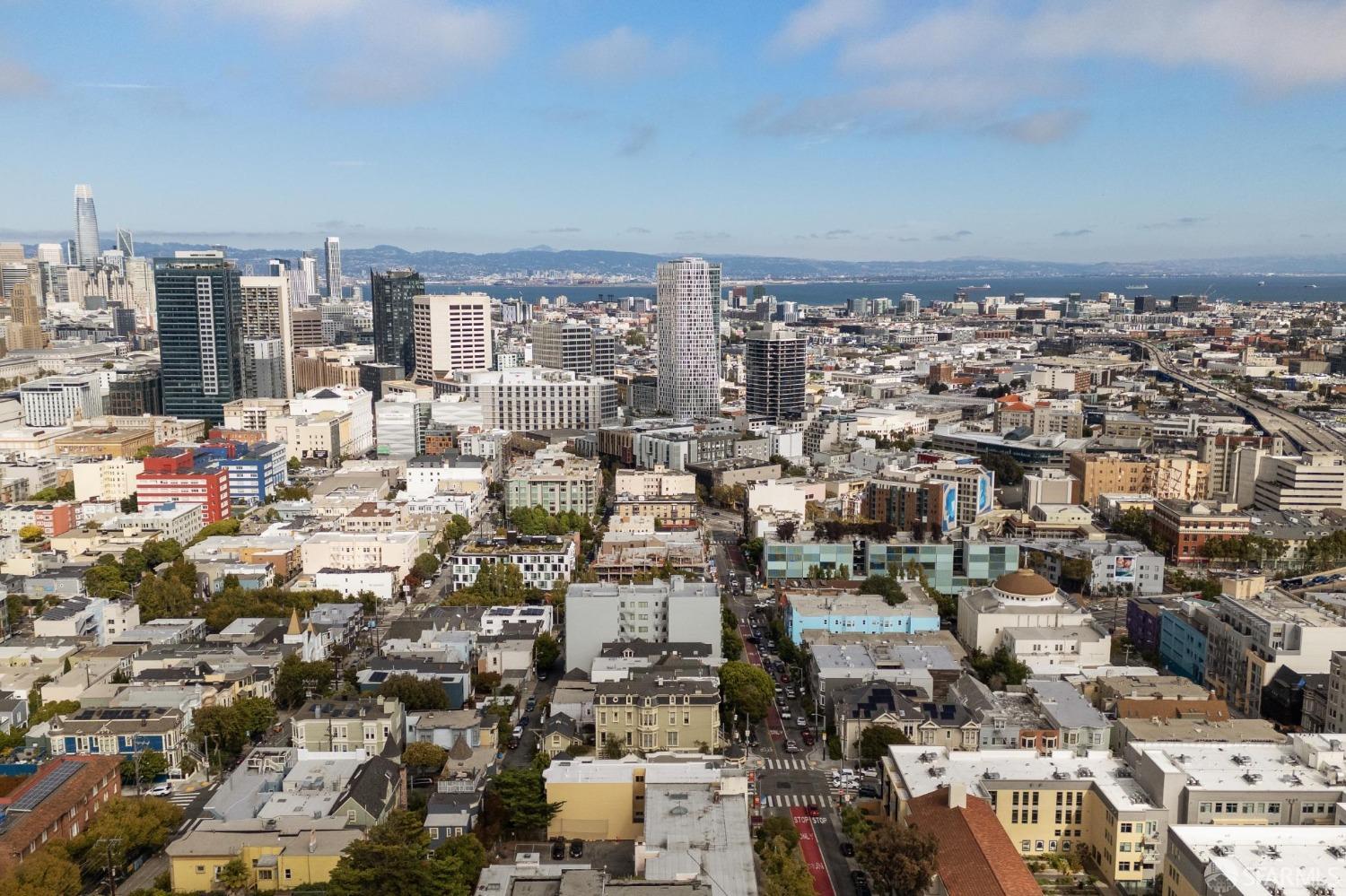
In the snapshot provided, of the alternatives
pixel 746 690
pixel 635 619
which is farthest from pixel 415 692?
pixel 746 690

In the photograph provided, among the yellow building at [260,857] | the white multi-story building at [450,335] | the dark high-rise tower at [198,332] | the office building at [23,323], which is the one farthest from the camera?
the office building at [23,323]

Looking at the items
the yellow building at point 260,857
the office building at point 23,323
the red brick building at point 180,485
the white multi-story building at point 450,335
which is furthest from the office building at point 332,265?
the yellow building at point 260,857

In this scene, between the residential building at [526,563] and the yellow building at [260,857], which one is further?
the residential building at [526,563]

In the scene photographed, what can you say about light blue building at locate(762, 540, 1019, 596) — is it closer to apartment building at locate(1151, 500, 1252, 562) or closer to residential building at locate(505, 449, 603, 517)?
apartment building at locate(1151, 500, 1252, 562)

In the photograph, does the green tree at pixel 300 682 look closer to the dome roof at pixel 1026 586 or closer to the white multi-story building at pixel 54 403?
the dome roof at pixel 1026 586

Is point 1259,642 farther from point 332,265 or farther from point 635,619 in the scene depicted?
point 332,265

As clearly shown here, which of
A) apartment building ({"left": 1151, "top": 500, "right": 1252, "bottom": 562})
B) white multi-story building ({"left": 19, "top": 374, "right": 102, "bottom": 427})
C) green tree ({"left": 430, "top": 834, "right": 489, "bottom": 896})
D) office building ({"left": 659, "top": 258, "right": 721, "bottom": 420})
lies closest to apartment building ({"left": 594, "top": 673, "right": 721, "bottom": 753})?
green tree ({"left": 430, "top": 834, "right": 489, "bottom": 896})
